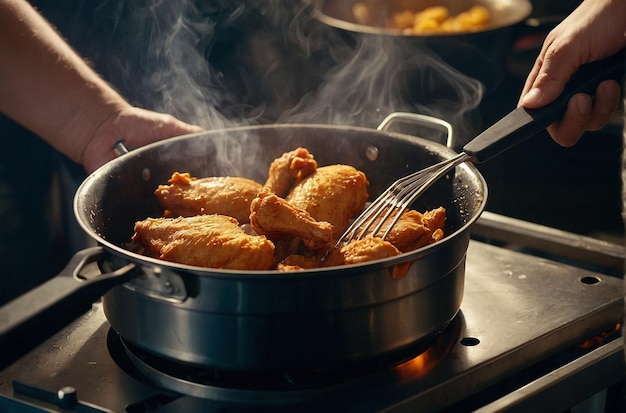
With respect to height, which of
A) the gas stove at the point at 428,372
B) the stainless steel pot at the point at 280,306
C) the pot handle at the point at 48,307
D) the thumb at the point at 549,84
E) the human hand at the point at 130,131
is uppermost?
the thumb at the point at 549,84

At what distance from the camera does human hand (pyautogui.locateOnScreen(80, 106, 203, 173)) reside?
186cm

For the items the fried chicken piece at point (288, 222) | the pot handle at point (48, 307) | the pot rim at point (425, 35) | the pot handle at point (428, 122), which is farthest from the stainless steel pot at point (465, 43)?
the pot handle at point (48, 307)

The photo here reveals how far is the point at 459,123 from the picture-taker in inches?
104

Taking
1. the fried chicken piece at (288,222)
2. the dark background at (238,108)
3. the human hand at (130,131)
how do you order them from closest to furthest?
the fried chicken piece at (288,222) → the human hand at (130,131) → the dark background at (238,108)

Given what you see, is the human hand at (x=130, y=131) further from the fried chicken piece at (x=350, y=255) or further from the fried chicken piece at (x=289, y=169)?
the fried chicken piece at (x=350, y=255)

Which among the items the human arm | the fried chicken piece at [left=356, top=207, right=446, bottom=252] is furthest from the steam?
the fried chicken piece at [left=356, top=207, right=446, bottom=252]

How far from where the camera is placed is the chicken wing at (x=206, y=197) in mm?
1577

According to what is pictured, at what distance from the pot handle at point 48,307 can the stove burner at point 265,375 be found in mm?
239

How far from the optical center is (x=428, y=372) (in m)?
1.29

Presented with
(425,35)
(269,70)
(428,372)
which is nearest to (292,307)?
(428,372)

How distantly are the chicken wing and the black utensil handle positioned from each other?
472mm

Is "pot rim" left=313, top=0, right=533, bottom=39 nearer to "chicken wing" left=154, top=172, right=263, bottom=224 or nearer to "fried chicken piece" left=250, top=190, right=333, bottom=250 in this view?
"chicken wing" left=154, top=172, right=263, bottom=224

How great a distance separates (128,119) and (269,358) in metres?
0.91

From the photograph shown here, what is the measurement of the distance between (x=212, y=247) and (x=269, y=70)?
2.09m
